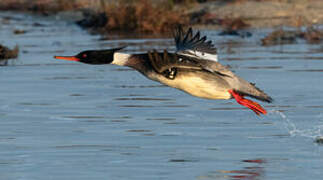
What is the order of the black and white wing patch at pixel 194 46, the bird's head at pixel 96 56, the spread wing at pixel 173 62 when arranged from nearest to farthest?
the spread wing at pixel 173 62, the bird's head at pixel 96 56, the black and white wing patch at pixel 194 46

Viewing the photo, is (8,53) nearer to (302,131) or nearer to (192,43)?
(192,43)

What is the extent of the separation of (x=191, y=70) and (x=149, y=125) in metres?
1.09

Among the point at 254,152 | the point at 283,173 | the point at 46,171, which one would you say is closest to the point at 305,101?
the point at 254,152

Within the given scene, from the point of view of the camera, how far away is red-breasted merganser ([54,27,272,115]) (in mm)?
8062

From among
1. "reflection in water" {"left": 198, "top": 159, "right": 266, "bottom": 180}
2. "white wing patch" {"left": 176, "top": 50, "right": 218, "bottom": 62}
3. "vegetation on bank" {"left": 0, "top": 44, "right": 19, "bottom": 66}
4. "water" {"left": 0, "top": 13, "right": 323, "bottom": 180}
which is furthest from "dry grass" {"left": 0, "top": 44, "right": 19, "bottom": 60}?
"reflection in water" {"left": 198, "top": 159, "right": 266, "bottom": 180}

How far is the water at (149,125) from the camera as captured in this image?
7148mm

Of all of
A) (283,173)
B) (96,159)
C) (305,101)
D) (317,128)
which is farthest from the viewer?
(305,101)

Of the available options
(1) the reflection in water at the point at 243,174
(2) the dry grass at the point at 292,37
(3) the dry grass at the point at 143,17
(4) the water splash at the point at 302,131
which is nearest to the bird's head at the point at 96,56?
(4) the water splash at the point at 302,131

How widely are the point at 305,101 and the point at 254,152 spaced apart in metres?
3.02

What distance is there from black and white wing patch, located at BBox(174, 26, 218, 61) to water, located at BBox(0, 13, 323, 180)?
76 centimetres

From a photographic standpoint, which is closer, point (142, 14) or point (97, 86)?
point (97, 86)

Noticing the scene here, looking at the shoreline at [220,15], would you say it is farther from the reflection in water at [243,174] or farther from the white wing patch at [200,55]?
the reflection in water at [243,174]

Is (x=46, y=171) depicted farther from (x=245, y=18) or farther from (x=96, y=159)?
(x=245, y=18)

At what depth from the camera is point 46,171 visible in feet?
23.2
